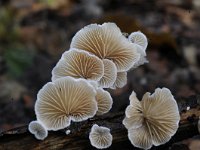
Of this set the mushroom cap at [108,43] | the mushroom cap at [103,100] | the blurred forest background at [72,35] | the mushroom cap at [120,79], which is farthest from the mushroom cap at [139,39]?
the blurred forest background at [72,35]

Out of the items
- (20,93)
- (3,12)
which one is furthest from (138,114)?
(3,12)

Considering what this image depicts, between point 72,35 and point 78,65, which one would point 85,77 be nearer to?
point 78,65

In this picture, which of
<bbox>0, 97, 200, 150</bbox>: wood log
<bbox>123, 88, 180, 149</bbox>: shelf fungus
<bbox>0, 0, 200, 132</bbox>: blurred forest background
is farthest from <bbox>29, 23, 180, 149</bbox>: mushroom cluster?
<bbox>0, 0, 200, 132</bbox>: blurred forest background

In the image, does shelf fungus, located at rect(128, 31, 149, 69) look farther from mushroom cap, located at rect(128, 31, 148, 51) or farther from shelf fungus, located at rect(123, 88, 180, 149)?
shelf fungus, located at rect(123, 88, 180, 149)

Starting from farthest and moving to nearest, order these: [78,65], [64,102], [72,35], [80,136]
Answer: [72,35]
[80,136]
[78,65]
[64,102]

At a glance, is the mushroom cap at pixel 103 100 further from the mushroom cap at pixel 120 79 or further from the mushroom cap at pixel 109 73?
the mushroom cap at pixel 120 79

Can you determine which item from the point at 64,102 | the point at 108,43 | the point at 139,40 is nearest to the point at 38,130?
the point at 64,102
